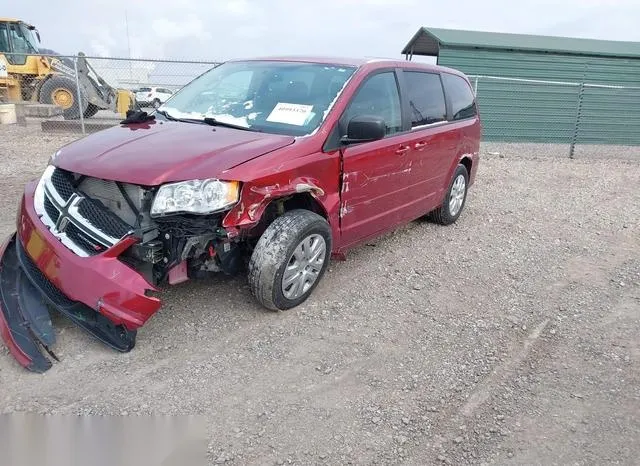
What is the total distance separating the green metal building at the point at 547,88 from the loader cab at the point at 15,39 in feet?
41.1

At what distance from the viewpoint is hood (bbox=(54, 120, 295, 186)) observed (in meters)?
3.22

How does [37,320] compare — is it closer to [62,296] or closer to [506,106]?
[62,296]

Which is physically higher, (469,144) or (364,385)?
(469,144)

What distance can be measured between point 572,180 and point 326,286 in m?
7.30

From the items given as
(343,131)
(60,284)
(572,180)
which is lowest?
(572,180)

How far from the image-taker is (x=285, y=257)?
139 inches

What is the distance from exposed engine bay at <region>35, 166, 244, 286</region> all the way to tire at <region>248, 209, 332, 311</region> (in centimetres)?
26

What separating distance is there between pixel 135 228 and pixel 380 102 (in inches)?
93.7

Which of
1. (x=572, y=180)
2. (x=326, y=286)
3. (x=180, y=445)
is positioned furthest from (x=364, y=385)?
(x=572, y=180)

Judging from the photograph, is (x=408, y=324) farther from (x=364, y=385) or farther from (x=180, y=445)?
(x=180, y=445)

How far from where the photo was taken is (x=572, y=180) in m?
9.84

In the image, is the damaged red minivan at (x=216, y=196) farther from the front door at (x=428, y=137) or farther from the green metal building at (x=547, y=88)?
the green metal building at (x=547, y=88)

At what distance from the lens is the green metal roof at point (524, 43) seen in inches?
622

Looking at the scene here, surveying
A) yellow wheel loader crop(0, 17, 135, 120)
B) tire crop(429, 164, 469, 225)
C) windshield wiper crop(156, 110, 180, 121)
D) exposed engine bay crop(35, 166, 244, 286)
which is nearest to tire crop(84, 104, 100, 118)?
yellow wheel loader crop(0, 17, 135, 120)
